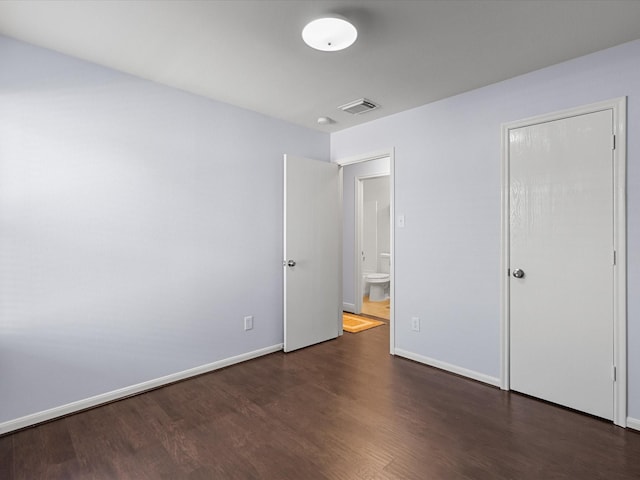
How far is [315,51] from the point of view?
2.31 metres

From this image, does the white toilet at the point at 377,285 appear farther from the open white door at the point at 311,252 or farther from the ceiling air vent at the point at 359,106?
the ceiling air vent at the point at 359,106

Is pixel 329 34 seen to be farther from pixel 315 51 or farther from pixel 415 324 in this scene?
pixel 415 324

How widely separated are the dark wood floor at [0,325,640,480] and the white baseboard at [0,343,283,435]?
0.07 meters

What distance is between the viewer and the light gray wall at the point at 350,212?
5.20m

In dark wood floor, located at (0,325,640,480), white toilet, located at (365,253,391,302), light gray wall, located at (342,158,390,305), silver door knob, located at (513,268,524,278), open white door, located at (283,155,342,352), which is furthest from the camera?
white toilet, located at (365,253,391,302)

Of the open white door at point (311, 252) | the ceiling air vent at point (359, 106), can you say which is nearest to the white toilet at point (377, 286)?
the open white door at point (311, 252)

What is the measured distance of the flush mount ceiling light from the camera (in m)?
1.96

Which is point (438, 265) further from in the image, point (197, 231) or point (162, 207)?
point (162, 207)

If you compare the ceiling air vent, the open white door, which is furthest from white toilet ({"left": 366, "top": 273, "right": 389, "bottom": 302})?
the ceiling air vent

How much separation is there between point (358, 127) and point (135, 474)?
11.6ft

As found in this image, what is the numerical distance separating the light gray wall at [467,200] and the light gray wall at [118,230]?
1.41 m

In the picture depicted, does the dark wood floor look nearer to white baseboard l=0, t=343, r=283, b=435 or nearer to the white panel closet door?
white baseboard l=0, t=343, r=283, b=435

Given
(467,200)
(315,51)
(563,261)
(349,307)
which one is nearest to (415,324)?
(467,200)

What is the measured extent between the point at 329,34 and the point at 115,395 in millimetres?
2897
